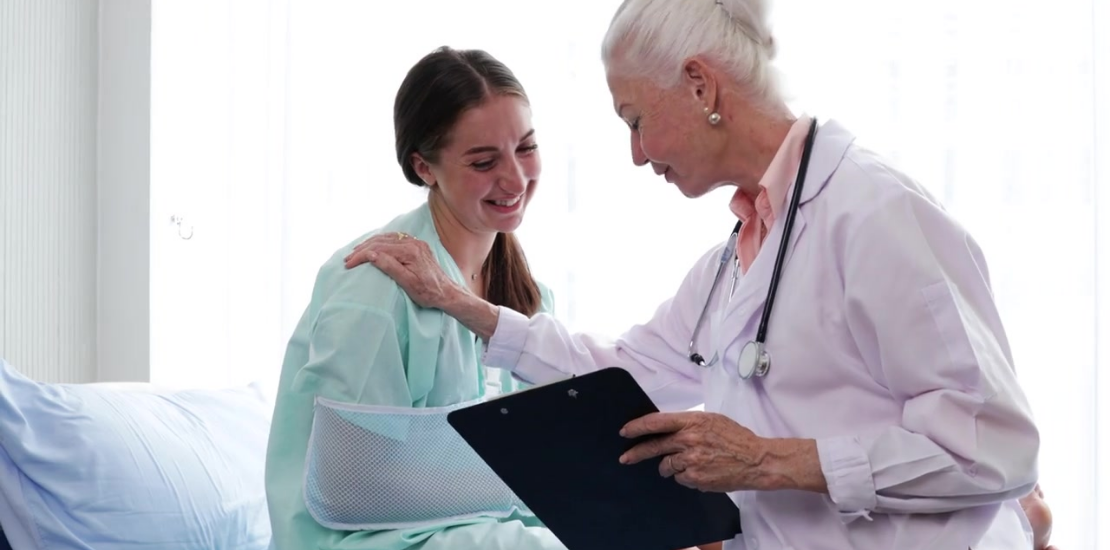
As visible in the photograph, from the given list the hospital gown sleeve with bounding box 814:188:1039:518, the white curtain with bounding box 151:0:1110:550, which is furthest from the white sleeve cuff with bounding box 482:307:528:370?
the white curtain with bounding box 151:0:1110:550

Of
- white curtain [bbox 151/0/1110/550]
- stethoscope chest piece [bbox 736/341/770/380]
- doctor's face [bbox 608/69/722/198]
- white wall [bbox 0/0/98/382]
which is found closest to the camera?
stethoscope chest piece [bbox 736/341/770/380]

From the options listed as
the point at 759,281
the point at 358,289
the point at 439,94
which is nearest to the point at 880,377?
the point at 759,281

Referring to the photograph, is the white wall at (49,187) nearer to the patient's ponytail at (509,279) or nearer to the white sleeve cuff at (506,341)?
the patient's ponytail at (509,279)

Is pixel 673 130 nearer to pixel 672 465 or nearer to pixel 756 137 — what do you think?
pixel 756 137

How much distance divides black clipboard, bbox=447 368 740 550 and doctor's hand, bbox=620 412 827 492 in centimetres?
2

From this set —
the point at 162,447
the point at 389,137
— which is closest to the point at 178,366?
the point at 389,137

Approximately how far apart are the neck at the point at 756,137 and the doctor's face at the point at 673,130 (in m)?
0.02

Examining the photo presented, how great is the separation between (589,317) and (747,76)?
170cm

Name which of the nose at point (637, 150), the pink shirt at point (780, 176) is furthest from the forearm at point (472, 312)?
the pink shirt at point (780, 176)

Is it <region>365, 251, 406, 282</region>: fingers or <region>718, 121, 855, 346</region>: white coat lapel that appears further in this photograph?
<region>365, 251, 406, 282</region>: fingers

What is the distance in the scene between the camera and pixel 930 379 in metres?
1.14

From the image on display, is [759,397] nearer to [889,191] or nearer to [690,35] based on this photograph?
[889,191]

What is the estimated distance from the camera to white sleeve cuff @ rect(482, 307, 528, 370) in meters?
1.67

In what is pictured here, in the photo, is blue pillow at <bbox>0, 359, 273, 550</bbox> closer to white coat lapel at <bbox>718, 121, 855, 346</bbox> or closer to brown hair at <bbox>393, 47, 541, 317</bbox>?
brown hair at <bbox>393, 47, 541, 317</bbox>
